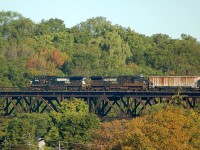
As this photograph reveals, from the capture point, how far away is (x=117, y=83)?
130m

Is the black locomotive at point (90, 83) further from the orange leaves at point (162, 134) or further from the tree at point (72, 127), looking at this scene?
the orange leaves at point (162, 134)

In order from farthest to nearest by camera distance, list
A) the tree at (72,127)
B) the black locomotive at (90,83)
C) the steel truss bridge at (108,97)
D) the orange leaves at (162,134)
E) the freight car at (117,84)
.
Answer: the black locomotive at (90,83), the freight car at (117,84), the steel truss bridge at (108,97), the tree at (72,127), the orange leaves at (162,134)

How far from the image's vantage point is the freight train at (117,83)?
12800 centimetres

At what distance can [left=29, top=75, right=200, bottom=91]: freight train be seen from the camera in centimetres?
12800

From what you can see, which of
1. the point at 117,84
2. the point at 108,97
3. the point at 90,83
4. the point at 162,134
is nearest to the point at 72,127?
the point at 108,97

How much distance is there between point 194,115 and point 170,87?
32915 mm

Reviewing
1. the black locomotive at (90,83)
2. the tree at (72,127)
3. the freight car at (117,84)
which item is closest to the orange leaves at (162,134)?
the tree at (72,127)

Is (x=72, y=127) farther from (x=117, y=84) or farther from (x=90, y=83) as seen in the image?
(x=90, y=83)

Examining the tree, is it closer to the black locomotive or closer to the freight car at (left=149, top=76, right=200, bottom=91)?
the black locomotive

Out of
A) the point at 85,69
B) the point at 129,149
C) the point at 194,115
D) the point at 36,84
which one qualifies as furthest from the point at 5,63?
the point at 129,149

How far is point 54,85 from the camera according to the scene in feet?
435

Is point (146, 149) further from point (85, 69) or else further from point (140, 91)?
point (85, 69)

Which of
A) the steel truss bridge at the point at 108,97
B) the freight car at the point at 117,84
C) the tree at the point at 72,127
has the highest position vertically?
the freight car at the point at 117,84

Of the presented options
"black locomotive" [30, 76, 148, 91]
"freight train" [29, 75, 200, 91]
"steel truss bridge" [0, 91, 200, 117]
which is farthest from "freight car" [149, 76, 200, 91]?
"steel truss bridge" [0, 91, 200, 117]
